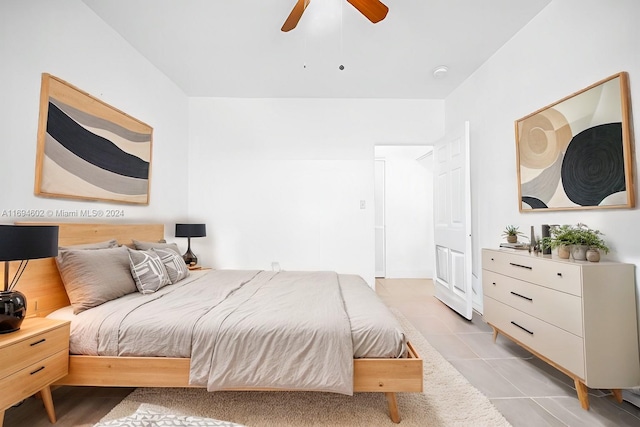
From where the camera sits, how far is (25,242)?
1425 millimetres

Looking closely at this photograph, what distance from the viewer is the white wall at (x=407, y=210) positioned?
5410 millimetres

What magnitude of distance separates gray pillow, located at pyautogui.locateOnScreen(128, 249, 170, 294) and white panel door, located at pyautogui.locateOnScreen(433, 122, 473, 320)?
2.99 metres

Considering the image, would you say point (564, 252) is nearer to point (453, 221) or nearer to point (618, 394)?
point (618, 394)

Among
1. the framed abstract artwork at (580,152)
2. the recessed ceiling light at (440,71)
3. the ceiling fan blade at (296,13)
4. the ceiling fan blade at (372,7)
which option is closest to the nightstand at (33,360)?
the ceiling fan blade at (296,13)

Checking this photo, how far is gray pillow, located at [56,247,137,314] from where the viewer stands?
6.08ft

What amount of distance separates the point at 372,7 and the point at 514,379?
2719 millimetres

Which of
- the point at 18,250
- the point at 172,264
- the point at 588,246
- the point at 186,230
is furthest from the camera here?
the point at 186,230

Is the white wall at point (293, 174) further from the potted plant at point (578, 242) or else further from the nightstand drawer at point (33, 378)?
the nightstand drawer at point (33, 378)

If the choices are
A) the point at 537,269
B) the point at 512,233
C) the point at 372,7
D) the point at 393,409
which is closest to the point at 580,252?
the point at 537,269

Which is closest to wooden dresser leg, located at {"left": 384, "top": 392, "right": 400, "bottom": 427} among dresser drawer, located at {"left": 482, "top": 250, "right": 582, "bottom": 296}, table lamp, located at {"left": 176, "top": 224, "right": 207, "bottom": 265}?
dresser drawer, located at {"left": 482, "top": 250, "right": 582, "bottom": 296}

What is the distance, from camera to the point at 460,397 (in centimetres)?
181

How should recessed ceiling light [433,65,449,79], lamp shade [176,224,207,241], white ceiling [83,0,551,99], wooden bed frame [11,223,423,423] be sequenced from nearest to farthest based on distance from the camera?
1. wooden bed frame [11,223,423,423]
2. white ceiling [83,0,551,99]
3. recessed ceiling light [433,65,449,79]
4. lamp shade [176,224,207,241]

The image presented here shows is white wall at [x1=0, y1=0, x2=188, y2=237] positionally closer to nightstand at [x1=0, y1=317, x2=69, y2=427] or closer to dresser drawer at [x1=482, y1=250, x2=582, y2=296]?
nightstand at [x1=0, y1=317, x2=69, y2=427]

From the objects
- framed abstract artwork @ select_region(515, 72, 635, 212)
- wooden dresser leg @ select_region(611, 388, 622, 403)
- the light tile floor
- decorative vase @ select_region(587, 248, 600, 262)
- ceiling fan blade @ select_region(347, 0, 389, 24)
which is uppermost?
ceiling fan blade @ select_region(347, 0, 389, 24)
